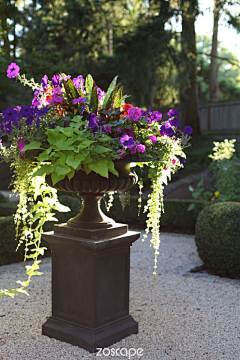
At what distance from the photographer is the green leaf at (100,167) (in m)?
2.93

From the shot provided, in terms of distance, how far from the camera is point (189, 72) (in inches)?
517

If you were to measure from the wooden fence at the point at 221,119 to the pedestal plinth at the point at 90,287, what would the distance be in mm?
13131

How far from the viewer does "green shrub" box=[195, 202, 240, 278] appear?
5078 millimetres

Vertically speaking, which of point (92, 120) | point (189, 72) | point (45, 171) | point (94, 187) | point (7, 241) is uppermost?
point (189, 72)

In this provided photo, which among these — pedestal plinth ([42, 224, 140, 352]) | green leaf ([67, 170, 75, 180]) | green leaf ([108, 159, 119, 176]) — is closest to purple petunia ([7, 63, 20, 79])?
green leaf ([67, 170, 75, 180])

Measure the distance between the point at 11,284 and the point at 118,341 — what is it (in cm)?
192

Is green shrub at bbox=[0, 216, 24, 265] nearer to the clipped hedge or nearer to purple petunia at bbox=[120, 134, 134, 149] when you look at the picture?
the clipped hedge

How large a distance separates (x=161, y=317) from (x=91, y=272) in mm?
1063

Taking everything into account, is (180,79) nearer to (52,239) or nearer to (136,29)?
(136,29)

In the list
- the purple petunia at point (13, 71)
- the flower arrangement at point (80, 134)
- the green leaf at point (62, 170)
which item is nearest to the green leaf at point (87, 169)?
the flower arrangement at point (80, 134)

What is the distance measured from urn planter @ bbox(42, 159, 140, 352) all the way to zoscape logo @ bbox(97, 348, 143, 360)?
58mm

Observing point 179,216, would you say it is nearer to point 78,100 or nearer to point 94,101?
point 94,101

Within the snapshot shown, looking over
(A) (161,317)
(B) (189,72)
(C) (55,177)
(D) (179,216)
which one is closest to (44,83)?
(C) (55,177)

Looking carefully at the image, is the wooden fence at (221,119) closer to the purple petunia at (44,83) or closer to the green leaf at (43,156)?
the purple petunia at (44,83)
